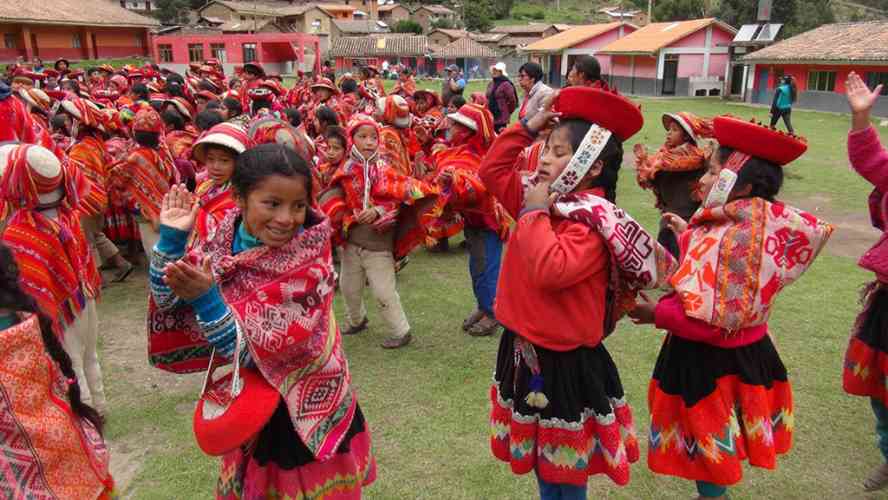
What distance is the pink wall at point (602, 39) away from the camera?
4299 centimetres

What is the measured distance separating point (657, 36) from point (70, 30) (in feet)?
109

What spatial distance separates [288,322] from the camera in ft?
6.50

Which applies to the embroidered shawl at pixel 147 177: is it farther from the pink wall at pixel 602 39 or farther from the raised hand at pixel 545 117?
the pink wall at pixel 602 39

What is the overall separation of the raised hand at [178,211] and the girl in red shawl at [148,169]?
3907 millimetres

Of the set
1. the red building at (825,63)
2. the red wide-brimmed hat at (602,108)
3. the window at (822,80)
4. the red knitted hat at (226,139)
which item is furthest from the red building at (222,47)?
the red wide-brimmed hat at (602,108)

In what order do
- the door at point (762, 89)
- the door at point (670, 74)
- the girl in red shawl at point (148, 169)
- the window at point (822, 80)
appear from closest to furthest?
the girl in red shawl at point (148, 169)
the window at point (822, 80)
the door at point (762, 89)
the door at point (670, 74)

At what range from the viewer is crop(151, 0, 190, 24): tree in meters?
70.8

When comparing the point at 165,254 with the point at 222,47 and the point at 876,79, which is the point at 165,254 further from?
the point at 222,47

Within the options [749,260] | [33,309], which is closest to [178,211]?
[33,309]

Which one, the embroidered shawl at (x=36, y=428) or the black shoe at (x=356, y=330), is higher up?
the embroidered shawl at (x=36, y=428)

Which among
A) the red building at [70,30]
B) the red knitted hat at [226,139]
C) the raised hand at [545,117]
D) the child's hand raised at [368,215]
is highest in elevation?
the red building at [70,30]

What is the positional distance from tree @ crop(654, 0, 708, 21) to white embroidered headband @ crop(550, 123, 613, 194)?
6702 cm

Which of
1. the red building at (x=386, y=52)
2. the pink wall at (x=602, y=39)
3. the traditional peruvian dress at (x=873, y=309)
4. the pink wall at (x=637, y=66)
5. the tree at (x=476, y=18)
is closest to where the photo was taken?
the traditional peruvian dress at (x=873, y=309)

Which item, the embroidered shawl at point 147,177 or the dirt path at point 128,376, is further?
the embroidered shawl at point 147,177
